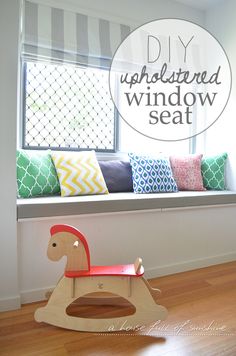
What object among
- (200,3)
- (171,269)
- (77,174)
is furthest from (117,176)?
(200,3)

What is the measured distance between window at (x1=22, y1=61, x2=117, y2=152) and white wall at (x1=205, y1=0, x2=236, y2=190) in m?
1.03

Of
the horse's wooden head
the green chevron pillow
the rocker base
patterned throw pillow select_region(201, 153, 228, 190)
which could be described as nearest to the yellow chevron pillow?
the green chevron pillow

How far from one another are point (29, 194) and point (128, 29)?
1.76m

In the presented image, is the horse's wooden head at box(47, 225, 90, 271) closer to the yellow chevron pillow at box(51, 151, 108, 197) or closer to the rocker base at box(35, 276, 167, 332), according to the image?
the rocker base at box(35, 276, 167, 332)

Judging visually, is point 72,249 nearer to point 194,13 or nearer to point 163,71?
point 163,71

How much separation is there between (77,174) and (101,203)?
39cm

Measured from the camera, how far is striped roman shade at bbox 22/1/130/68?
7.10 ft

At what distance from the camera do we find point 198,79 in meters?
2.89

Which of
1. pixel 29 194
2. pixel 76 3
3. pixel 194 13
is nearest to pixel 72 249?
pixel 29 194

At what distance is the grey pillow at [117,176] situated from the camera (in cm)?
230

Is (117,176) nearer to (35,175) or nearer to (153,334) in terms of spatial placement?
(35,175)

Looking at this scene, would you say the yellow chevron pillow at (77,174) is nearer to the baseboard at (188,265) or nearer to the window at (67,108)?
the window at (67,108)

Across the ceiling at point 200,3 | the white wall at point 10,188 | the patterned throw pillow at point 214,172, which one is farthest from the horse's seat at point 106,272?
the ceiling at point 200,3

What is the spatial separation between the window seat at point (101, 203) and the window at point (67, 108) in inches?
28.8
